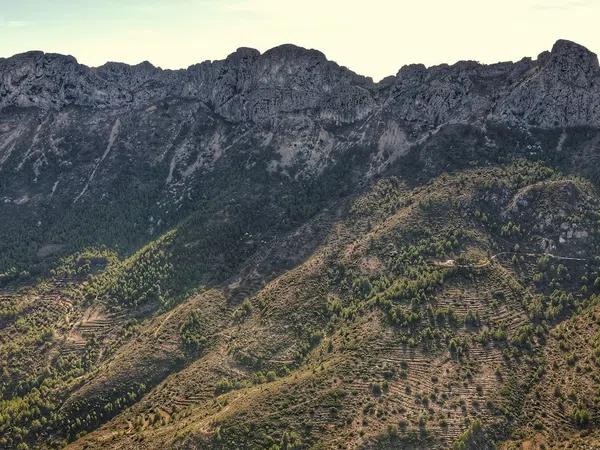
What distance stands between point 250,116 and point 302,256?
73521mm

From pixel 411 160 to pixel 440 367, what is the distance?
249 ft

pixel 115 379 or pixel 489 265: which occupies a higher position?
pixel 489 265

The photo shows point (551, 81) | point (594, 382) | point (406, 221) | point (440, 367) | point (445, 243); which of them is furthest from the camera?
point (551, 81)

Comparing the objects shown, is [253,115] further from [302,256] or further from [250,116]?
[302,256]

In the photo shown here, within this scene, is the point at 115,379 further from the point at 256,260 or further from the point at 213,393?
the point at 256,260

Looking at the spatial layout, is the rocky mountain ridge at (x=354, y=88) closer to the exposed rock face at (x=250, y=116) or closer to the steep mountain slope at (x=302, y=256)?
the exposed rock face at (x=250, y=116)

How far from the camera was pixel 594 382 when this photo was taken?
8425cm

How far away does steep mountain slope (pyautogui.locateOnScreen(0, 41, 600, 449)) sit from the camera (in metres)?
86.3

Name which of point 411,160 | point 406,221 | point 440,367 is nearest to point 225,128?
point 411,160

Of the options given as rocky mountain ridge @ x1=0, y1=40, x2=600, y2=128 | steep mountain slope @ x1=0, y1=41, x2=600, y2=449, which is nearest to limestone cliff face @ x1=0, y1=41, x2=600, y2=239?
rocky mountain ridge @ x1=0, y1=40, x2=600, y2=128

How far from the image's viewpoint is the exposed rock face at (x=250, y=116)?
151 metres

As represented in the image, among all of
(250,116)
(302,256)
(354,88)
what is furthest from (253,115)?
(302,256)

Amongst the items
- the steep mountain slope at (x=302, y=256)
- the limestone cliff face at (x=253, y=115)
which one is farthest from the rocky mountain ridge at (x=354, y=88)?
the steep mountain slope at (x=302, y=256)

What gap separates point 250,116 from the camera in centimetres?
18488
